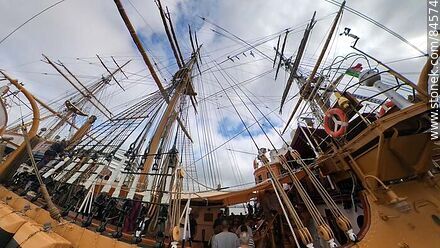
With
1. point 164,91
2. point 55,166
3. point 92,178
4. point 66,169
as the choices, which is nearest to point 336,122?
point 92,178

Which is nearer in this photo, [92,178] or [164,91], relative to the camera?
[92,178]

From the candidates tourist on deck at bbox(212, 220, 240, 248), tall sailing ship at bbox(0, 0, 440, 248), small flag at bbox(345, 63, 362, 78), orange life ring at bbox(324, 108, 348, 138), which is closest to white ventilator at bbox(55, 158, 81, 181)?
tall sailing ship at bbox(0, 0, 440, 248)

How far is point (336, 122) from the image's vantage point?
4625 millimetres

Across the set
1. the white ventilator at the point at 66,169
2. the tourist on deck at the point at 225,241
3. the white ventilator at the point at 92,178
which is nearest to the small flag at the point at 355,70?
the tourist on deck at the point at 225,241

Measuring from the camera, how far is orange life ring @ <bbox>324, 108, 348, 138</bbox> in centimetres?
438

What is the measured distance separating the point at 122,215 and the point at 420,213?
6.16 metres

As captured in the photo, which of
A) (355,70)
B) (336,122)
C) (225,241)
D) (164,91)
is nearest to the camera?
(225,241)

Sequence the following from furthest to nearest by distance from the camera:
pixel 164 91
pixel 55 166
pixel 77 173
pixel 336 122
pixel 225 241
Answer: pixel 164 91 → pixel 55 166 → pixel 77 173 → pixel 336 122 → pixel 225 241

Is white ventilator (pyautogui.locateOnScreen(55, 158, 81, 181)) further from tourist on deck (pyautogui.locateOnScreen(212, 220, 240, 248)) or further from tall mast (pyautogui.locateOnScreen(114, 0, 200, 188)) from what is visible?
tourist on deck (pyautogui.locateOnScreen(212, 220, 240, 248))

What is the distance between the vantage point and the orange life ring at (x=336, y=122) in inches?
172

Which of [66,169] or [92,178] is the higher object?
[66,169]

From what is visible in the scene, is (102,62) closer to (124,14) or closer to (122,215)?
(124,14)

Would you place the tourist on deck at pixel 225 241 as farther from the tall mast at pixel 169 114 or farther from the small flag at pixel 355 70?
Result: the small flag at pixel 355 70

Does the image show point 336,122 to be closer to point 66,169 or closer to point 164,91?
point 66,169
